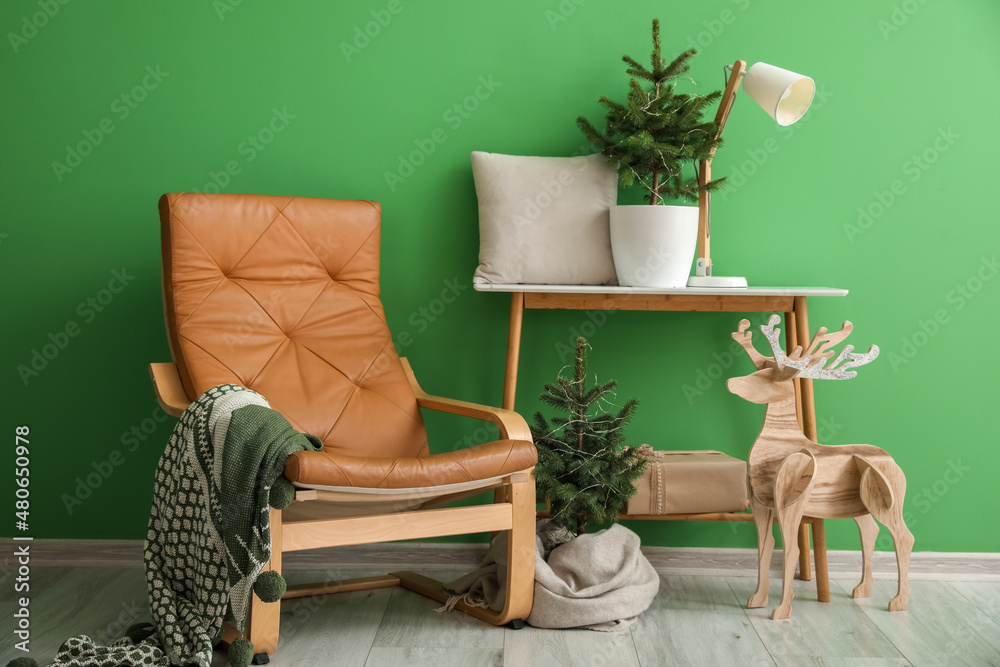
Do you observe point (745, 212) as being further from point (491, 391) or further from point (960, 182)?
point (491, 391)

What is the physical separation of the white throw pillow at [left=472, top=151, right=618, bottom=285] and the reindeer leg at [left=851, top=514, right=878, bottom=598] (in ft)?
2.93

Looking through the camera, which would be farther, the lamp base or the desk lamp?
the lamp base

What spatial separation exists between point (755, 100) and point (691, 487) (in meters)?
1.01

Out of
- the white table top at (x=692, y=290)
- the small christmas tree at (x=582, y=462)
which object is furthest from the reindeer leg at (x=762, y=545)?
the white table top at (x=692, y=290)

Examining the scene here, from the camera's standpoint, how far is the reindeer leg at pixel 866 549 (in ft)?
7.13

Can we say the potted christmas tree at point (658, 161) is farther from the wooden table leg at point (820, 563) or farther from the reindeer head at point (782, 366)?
the wooden table leg at point (820, 563)

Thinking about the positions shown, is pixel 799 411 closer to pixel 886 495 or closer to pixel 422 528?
pixel 886 495

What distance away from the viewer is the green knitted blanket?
5.46 ft

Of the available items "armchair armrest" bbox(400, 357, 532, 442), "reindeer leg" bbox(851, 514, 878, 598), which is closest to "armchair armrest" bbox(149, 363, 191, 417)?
"armchair armrest" bbox(400, 357, 532, 442)

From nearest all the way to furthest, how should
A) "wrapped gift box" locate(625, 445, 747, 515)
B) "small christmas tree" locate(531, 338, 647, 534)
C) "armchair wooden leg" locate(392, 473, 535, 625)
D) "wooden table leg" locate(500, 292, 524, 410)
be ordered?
Answer: "armchair wooden leg" locate(392, 473, 535, 625) → "small christmas tree" locate(531, 338, 647, 534) → "wrapped gift box" locate(625, 445, 747, 515) → "wooden table leg" locate(500, 292, 524, 410)

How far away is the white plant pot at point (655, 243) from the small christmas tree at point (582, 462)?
0.94 feet

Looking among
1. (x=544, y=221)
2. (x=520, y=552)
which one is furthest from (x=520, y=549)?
(x=544, y=221)

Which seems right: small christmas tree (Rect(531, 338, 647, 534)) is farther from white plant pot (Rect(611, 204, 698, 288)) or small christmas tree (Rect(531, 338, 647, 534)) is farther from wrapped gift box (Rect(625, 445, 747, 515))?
white plant pot (Rect(611, 204, 698, 288))

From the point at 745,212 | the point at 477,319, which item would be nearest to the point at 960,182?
the point at 745,212
